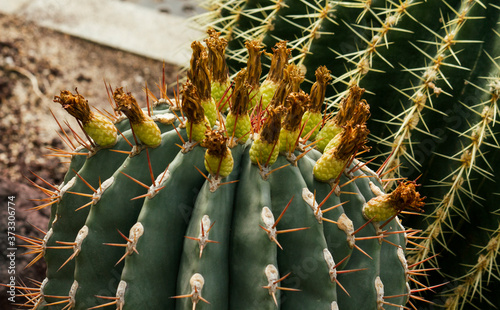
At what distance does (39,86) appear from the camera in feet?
13.1

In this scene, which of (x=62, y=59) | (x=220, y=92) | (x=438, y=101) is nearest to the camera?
(x=220, y=92)

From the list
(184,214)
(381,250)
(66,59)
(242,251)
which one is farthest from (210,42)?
(66,59)

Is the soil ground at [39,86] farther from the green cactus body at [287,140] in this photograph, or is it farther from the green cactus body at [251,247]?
the green cactus body at [287,140]

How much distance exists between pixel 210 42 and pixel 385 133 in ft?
3.28

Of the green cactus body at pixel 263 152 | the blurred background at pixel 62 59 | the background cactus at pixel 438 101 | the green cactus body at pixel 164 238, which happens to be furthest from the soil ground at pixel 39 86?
the background cactus at pixel 438 101

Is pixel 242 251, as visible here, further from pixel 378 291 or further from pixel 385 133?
pixel 385 133

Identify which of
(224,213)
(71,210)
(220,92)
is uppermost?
(220,92)

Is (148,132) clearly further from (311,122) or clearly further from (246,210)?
(311,122)

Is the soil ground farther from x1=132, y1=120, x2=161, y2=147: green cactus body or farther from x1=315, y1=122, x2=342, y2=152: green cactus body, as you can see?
x1=315, y1=122, x2=342, y2=152: green cactus body

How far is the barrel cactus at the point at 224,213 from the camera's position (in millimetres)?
1314

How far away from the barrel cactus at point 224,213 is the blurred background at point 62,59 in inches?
54.6

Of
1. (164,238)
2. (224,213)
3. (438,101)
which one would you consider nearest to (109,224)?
(164,238)

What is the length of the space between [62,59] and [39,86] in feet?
1.47

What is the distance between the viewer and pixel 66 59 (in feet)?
14.3
